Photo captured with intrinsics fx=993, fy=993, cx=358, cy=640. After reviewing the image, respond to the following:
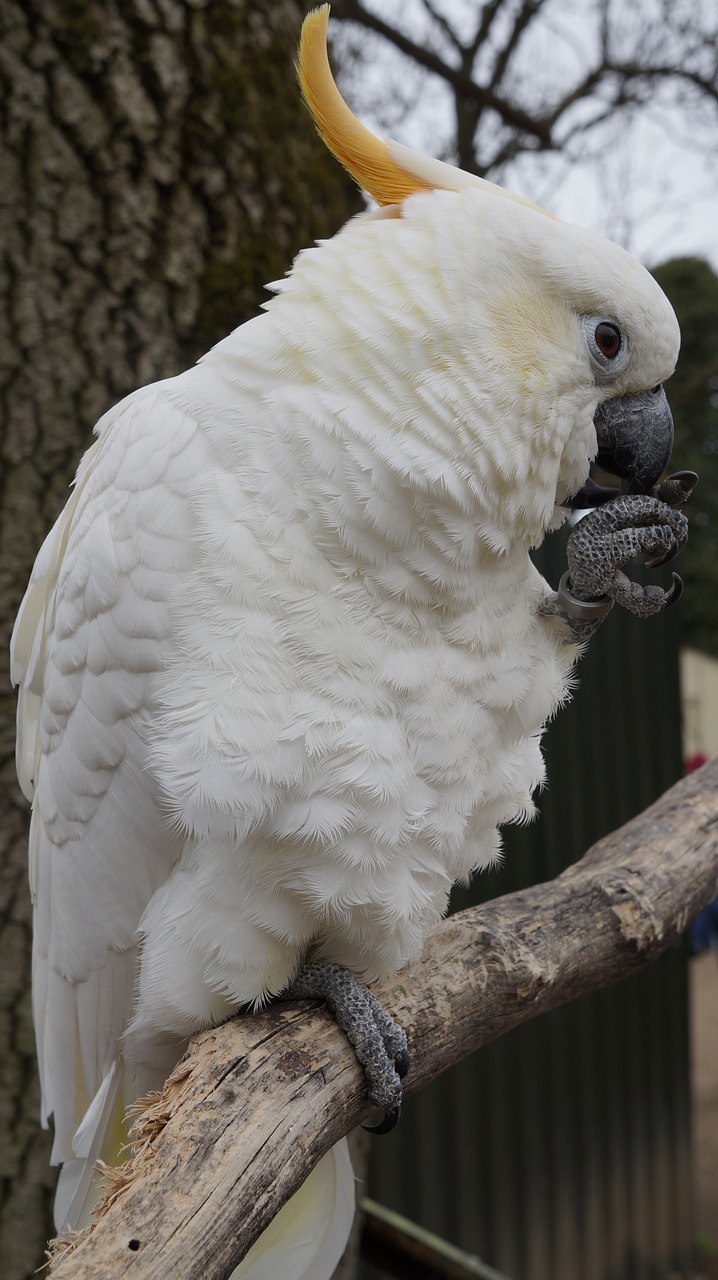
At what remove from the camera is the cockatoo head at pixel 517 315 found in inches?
47.6

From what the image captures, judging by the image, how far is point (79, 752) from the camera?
1.29 meters

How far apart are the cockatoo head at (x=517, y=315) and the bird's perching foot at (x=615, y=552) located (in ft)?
0.21

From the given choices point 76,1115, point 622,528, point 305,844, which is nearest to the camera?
point 305,844

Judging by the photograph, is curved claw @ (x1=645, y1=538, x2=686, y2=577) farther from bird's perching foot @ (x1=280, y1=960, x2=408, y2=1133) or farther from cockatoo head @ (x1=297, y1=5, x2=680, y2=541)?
bird's perching foot @ (x1=280, y1=960, x2=408, y2=1133)

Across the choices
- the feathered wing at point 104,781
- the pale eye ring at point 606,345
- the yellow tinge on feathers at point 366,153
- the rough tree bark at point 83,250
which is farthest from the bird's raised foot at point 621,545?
the rough tree bark at point 83,250

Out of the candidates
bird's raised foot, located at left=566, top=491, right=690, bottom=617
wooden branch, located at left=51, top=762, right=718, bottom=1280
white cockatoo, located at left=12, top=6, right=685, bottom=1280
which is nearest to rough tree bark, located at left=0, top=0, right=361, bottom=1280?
white cockatoo, located at left=12, top=6, right=685, bottom=1280

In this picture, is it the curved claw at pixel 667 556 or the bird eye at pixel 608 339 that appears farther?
the curved claw at pixel 667 556

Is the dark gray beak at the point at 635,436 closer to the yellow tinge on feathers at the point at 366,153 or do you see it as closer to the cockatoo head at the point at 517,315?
the cockatoo head at the point at 517,315

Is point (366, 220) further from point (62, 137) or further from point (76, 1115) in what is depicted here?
point (76, 1115)

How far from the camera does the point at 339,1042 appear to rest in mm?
1236

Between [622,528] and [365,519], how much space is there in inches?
16.9

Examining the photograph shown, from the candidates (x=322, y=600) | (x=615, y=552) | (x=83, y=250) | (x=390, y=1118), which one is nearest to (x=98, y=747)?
(x=322, y=600)

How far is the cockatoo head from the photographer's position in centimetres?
121

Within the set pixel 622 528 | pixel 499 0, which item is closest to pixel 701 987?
pixel 499 0
